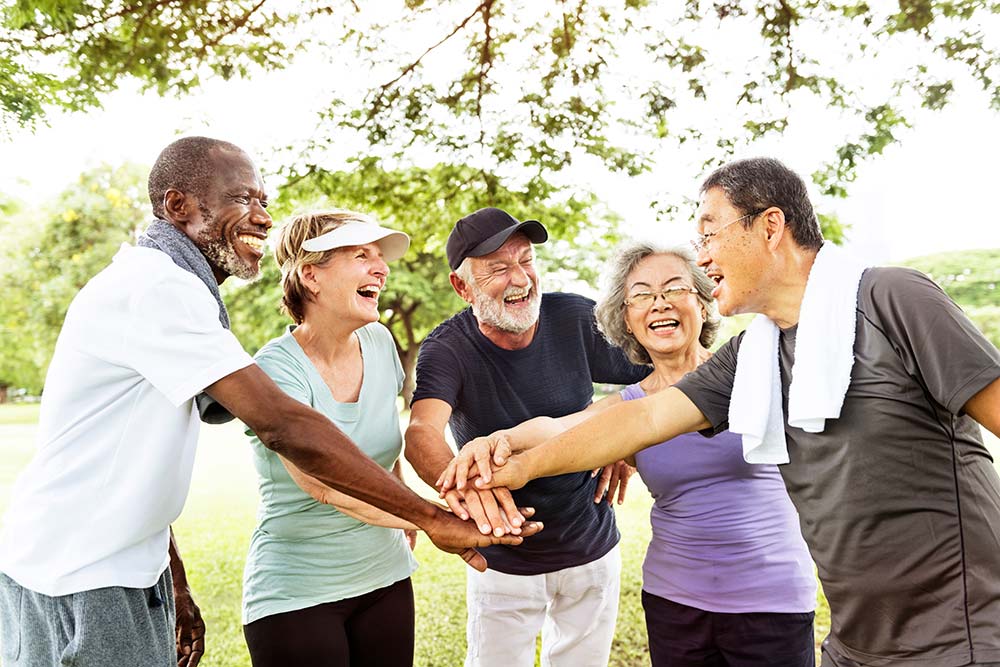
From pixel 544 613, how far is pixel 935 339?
7.06 feet

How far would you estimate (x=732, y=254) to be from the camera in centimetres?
244

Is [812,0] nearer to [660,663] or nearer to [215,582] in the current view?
[660,663]

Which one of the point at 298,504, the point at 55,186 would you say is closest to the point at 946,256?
the point at 298,504

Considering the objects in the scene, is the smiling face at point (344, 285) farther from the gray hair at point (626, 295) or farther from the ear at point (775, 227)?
the ear at point (775, 227)

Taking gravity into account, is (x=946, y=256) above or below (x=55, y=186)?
below

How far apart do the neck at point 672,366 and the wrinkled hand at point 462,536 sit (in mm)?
691

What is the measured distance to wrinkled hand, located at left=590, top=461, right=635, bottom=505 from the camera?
359 cm

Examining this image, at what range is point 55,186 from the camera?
96.9 ft

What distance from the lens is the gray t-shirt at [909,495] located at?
6.59ft

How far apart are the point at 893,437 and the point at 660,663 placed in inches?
52.0

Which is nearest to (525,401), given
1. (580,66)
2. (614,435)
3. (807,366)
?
(614,435)

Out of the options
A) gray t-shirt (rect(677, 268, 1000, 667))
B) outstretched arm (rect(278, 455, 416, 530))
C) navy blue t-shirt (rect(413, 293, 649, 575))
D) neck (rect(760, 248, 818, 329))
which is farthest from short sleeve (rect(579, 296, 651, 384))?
gray t-shirt (rect(677, 268, 1000, 667))

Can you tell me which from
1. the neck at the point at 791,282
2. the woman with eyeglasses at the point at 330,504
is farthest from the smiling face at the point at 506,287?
the neck at the point at 791,282

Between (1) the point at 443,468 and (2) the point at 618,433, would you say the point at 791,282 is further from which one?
(1) the point at 443,468
